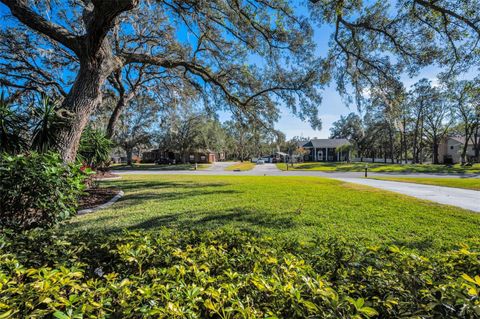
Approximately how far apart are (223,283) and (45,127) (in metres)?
5.40

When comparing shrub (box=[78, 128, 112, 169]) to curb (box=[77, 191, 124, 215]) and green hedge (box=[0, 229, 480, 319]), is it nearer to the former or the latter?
curb (box=[77, 191, 124, 215])

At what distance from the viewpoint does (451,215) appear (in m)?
5.43

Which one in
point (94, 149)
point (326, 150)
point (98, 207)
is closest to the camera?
point (98, 207)

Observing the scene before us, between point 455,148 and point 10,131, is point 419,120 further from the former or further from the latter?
point 10,131

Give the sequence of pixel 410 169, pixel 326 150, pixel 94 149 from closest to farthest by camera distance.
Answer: pixel 94 149 → pixel 410 169 → pixel 326 150

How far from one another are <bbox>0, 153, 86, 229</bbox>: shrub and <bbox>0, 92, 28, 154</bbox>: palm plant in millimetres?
1620

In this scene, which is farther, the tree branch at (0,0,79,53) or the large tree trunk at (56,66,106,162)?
the large tree trunk at (56,66,106,162)

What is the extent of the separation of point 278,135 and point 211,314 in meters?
10.1

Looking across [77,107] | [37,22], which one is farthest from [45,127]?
[37,22]

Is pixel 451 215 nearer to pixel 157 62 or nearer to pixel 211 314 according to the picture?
pixel 211 314

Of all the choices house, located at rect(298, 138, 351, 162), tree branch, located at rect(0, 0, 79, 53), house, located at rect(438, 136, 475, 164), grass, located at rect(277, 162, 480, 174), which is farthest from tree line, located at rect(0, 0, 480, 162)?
house, located at rect(438, 136, 475, 164)

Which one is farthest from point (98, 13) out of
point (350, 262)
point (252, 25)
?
point (350, 262)

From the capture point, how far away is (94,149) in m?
8.45

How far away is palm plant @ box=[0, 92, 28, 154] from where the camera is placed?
4.06 metres
